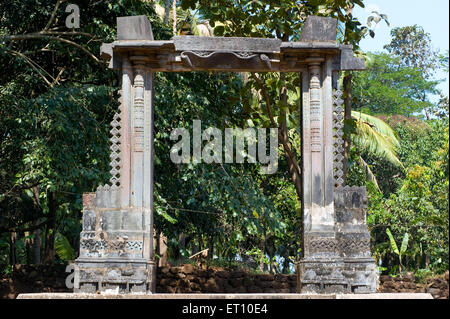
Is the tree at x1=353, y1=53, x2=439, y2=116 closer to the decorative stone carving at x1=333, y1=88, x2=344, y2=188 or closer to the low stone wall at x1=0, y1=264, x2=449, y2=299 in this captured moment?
the low stone wall at x1=0, y1=264, x2=449, y2=299

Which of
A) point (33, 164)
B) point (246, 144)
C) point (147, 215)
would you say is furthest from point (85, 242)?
point (246, 144)

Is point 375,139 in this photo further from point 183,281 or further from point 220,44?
point 220,44

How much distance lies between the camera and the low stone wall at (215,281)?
483 inches

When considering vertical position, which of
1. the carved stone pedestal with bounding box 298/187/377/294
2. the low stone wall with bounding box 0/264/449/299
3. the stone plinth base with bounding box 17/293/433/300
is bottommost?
the low stone wall with bounding box 0/264/449/299

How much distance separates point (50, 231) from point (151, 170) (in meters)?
8.02

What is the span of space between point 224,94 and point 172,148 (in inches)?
63.9

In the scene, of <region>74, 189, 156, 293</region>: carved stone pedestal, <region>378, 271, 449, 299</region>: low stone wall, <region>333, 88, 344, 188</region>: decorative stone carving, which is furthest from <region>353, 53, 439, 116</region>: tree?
<region>74, 189, 156, 293</region>: carved stone pedestal

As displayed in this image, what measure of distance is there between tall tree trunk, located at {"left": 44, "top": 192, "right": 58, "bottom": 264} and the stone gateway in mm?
4711

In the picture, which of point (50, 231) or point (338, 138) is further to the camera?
point (50, 231)

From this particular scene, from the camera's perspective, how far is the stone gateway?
7918mm

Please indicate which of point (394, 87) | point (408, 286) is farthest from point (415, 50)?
point (408, 286)

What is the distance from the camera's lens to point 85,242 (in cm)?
805

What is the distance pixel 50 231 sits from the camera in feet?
51.0

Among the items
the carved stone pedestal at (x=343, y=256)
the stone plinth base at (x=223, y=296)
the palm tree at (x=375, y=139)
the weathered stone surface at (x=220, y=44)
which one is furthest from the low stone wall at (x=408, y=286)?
the weathered stone surface at (x=220, y=44)
